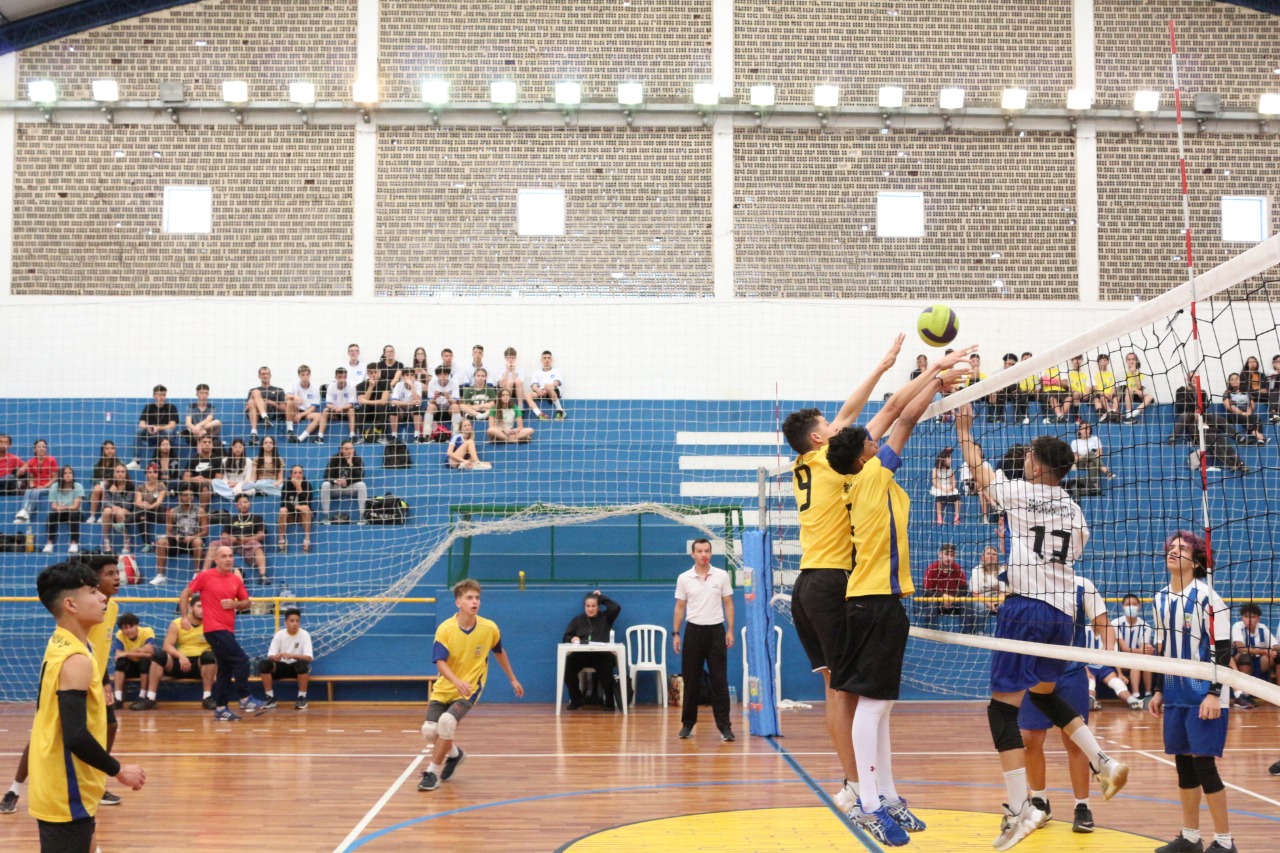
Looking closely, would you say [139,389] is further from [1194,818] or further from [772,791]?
[1194,818]

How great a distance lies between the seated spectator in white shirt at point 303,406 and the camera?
16.9 m

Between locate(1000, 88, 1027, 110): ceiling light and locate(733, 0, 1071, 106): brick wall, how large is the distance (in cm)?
33

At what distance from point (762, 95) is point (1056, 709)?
13938 mm

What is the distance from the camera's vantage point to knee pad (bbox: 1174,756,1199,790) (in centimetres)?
612

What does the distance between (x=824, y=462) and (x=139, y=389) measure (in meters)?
14.9

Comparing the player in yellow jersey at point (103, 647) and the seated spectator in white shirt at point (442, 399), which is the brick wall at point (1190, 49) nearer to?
the seated spectator in white shirt at point (442, 399)

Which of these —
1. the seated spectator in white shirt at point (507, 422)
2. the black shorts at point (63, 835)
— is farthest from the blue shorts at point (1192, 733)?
the seated spectator in white shirt at point (507, 422)

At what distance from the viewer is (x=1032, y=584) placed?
6324mm

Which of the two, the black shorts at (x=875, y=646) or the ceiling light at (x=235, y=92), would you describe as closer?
the black shorts at (x=875, y=646)

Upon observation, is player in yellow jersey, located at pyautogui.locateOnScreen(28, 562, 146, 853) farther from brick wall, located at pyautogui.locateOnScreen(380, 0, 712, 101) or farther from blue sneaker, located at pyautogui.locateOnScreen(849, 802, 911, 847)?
brick wall, located at pyautogui.locateOnScreen(380, 0, 712, 101)

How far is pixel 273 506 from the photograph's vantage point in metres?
15.6

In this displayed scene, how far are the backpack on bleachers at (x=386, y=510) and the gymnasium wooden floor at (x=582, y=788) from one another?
3272 millimetres

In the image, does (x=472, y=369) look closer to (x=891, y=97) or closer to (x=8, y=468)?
(x=8, y=468)

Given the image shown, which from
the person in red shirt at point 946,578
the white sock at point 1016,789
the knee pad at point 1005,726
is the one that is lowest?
the white sock at point 1016,789
